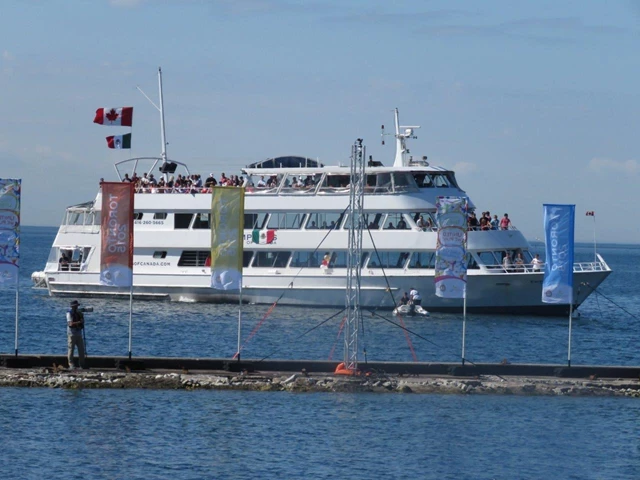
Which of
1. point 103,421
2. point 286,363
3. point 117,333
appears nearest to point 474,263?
point 117,333

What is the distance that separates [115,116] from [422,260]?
14740 millimetres

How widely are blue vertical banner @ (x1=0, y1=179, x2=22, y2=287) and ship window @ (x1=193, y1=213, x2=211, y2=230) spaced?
21504mm

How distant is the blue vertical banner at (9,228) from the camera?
2512cm

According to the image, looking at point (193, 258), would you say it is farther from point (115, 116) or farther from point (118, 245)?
point (118, 245)

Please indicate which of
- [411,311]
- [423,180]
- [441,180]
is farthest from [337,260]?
[441,180]

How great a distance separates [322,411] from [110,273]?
6.42 metres

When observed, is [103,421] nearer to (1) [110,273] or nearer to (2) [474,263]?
(1) [110,273]

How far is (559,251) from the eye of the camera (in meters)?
25.0

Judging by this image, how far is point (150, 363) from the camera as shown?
82.9 ft

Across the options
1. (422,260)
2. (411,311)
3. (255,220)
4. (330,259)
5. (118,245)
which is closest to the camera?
(118,245)

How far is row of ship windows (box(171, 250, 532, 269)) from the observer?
4294 centimetres

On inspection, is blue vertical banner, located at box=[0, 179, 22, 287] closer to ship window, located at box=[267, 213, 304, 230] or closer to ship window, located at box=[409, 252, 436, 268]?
ship window, located at box=[267, 213, 304, 230]

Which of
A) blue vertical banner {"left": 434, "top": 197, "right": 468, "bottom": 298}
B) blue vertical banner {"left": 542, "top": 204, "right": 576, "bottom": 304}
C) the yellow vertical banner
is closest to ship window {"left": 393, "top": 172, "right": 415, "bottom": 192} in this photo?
blue vertical banner {"left": 434, "top": 197, "right": 468, "bottom": 298}

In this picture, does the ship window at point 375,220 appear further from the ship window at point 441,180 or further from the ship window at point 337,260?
the ship window at point 441,180
